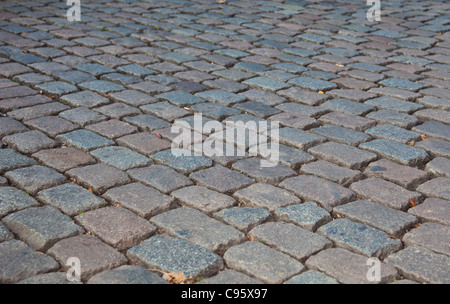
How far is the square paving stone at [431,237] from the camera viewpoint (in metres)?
2.59

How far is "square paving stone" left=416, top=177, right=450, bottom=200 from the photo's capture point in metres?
3.07

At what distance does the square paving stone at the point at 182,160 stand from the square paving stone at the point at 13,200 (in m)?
0.83

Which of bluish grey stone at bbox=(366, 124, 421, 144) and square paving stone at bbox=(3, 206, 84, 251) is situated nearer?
square paving stone at bbox=(3, 206, 84, 251)

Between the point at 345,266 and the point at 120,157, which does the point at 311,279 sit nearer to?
the point at 345,266

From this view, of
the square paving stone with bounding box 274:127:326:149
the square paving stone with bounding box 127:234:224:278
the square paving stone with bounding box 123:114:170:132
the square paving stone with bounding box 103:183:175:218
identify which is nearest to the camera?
the square paving stone with bounding box 127:234:224:278

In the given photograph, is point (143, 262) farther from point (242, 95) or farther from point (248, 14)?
point (248, 14)

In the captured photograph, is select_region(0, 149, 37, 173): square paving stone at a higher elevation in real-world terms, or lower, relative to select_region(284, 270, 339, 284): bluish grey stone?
higher

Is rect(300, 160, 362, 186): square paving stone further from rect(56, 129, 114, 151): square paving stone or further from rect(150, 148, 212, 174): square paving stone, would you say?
rect(56, 129, 114, 151): square paving stone

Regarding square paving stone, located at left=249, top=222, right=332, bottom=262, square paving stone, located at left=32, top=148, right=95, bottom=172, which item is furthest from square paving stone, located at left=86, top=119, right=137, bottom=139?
square paving stone, located at left=249, top=222, right=332, bottom=262

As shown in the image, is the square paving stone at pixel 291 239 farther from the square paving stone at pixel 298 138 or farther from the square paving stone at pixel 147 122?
the square paving stone at pixel 147 122

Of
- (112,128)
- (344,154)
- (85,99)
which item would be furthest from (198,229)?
(85,99)

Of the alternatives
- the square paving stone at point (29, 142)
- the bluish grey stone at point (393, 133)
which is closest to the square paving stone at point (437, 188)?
the bluish grey stone at point (393, 133)

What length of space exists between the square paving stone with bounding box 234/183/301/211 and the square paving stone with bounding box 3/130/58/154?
134 cm

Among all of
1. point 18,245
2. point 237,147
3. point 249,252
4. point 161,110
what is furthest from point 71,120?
point 249,252
